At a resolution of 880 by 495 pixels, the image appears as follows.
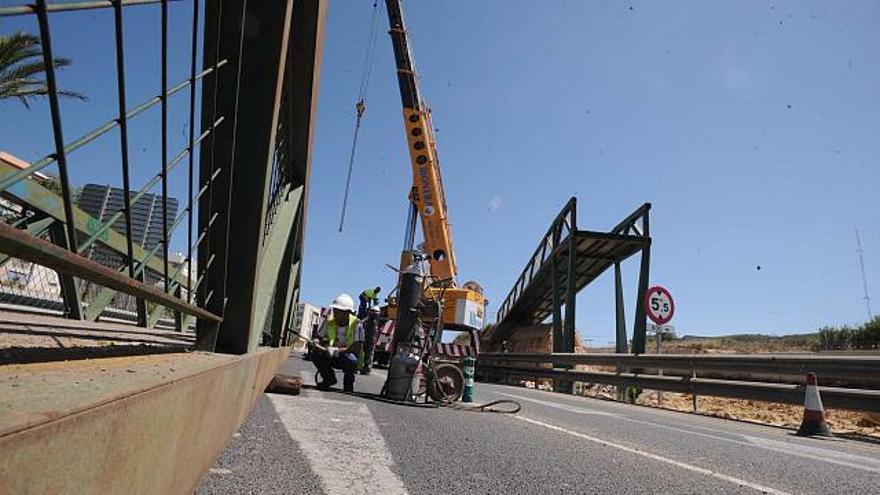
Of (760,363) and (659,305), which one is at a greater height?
(659,305)

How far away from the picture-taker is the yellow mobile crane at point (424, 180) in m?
18.3

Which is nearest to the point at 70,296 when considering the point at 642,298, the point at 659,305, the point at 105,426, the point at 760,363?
the point at 105,426

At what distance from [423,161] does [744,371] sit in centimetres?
1209

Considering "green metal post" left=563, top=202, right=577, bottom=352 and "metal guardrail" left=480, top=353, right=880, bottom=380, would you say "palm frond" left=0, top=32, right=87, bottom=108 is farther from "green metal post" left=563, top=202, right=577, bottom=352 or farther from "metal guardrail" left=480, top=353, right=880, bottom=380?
"green metal post" left=563, top=202, right=577, bottom=352

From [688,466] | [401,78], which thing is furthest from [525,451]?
[401,78]

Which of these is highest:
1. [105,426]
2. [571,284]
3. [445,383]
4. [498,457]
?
[571,284]

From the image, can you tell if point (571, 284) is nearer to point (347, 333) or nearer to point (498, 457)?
point (347, 333)

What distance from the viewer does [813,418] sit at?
6.94 metres

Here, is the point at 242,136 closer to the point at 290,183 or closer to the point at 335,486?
the point at 335,486

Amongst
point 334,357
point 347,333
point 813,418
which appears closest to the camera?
point 813,418

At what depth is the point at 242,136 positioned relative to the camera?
8.80ft

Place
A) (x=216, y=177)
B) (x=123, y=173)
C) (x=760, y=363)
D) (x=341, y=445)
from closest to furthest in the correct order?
1. (x=123, y=173)
2. (x=216, y=177)
3. (x=341, y=445)
4. (x=760, y=363)

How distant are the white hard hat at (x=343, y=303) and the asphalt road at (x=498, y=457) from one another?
107 inches

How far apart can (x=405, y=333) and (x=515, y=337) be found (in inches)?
625
